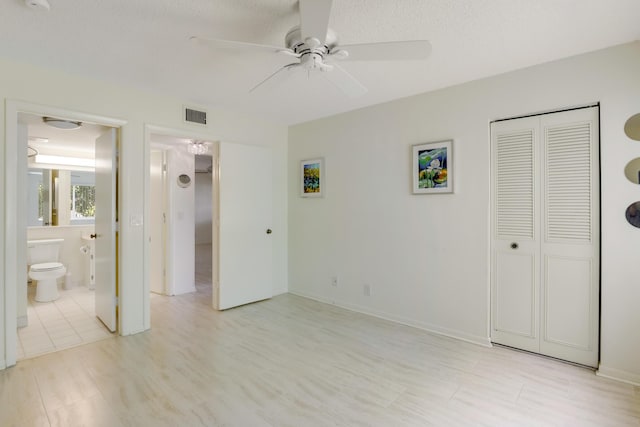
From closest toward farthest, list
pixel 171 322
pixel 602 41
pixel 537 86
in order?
pixel 602 41 → pixel 537 86 → pixel 171 322

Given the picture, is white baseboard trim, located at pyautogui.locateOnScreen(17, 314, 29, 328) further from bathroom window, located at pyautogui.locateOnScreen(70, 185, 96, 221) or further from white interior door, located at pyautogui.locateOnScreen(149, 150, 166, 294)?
bathroom window, located at pyautogui.locateOnScreen(70, 185, 96, 221)

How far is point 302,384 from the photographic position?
2227 millimetres

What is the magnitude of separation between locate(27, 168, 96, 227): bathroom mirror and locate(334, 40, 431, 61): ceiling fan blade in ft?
15.2

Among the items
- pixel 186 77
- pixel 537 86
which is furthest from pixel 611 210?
pixel 186 77

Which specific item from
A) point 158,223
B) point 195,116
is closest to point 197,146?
point 195,116

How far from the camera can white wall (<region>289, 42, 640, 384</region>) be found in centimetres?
225

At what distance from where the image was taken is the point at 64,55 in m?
2.39

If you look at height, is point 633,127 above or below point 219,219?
above

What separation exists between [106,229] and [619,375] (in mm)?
4492

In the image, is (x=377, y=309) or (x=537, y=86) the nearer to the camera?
(x=537, y=86)

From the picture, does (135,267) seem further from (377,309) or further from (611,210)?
(611,210)

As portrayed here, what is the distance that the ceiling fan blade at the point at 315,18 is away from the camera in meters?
1.47

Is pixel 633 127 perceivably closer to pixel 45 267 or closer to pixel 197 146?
pixel 197 146

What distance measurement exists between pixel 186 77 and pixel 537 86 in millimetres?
2961
